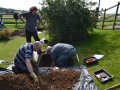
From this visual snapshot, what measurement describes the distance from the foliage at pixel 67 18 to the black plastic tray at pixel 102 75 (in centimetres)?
323

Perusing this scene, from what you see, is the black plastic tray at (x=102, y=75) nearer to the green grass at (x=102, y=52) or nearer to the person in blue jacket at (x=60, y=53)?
the green grass at (x=102, y=52)

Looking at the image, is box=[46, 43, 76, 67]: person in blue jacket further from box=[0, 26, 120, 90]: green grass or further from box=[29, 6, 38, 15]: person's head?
box=[29, 6, 38, 15]: person's head

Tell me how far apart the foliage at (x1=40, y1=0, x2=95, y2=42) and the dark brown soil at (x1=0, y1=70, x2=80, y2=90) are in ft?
11.7

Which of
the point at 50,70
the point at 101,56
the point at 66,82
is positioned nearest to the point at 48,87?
the point at 66,82

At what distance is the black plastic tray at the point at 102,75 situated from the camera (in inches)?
180

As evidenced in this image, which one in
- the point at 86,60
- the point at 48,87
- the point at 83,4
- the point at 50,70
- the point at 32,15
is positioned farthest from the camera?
the point at 83,4

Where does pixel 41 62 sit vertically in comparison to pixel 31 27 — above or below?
below

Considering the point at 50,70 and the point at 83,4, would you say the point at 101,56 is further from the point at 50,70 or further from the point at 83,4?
the point at 83,4

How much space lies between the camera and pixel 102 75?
480 centimetres

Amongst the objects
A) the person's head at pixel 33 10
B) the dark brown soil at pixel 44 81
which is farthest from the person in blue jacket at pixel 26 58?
the person's head at pixel 33 10

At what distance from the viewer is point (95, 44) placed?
743 centimetres

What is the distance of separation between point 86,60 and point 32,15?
2404 mm

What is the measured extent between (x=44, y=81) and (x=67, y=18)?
13.6 ft

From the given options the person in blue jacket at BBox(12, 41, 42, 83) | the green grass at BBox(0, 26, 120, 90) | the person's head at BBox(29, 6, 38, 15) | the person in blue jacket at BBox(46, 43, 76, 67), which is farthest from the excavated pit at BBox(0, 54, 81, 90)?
the person's head at BBox(29, 6, 38, 15)
